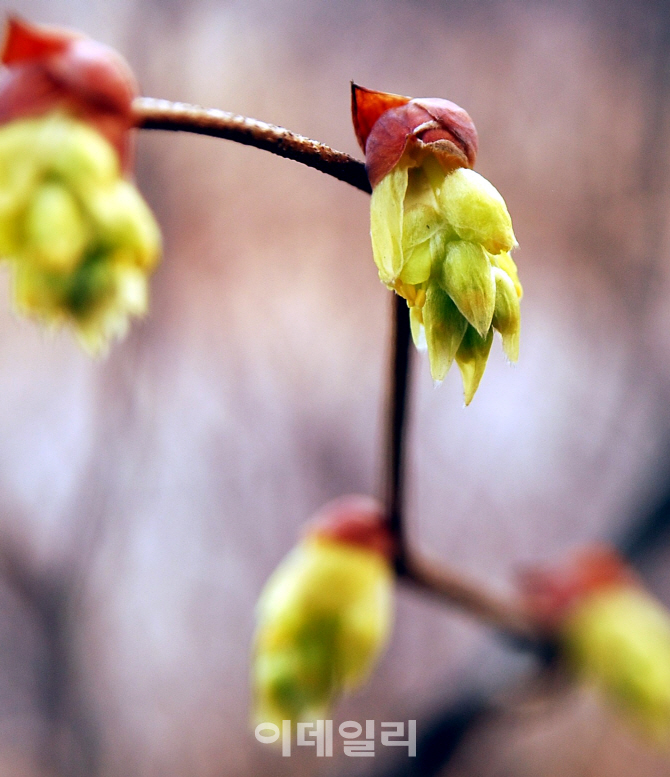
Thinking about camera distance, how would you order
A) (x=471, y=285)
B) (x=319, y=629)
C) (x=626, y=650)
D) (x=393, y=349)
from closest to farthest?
1. (x=471, y=285)
2. (x=393, y=349)
3. (x=319, y=629)
4. (x=626, y=650)

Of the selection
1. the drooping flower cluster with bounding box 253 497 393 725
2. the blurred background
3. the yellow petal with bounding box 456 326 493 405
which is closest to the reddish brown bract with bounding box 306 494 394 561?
the drooping flower cluster with bounding box 253 497 393 725

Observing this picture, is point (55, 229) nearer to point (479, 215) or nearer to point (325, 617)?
point (479, 215)

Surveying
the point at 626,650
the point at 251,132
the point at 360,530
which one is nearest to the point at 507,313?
the point at 251,132

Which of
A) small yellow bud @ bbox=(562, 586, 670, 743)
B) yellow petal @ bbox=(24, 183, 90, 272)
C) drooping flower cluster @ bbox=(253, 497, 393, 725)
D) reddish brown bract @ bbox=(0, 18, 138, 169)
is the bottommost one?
small yellow bud @ bbox=(562, 586, 670, 743)

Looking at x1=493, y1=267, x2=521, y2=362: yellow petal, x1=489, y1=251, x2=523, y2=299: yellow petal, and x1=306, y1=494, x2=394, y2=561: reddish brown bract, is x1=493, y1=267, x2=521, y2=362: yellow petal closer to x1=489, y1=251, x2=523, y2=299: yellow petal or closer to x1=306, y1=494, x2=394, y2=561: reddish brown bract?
x1=489, y1=251, x2=523, y2=299: yellow petal

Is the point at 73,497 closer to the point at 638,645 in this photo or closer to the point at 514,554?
the point at 514,554

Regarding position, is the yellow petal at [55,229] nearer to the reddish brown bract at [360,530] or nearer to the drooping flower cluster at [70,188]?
the drooping flower cluster at [70,188]

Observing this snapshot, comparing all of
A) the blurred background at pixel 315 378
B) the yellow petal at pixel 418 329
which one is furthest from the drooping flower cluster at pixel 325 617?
the blurred background at pixel 315 378
